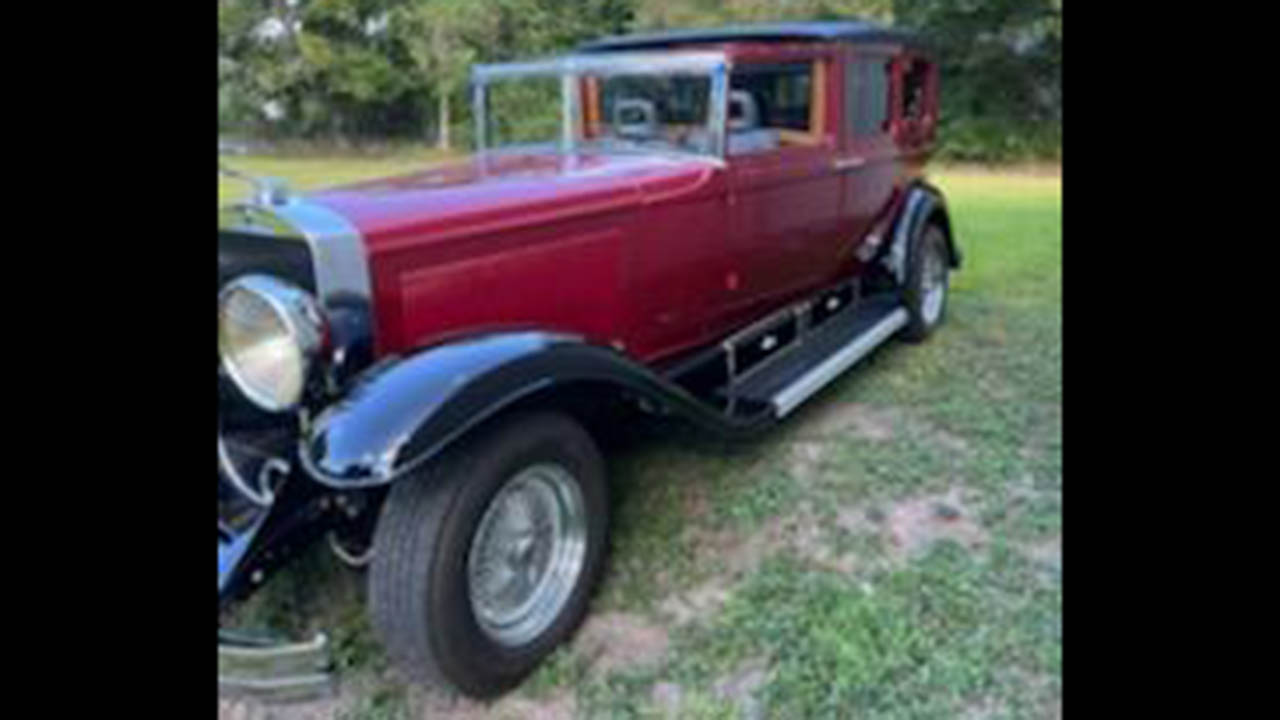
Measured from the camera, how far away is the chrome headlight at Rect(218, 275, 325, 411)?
2594 millimetres

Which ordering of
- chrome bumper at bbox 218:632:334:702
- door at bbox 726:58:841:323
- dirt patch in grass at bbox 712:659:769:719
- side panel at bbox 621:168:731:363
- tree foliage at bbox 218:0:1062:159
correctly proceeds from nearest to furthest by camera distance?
chrome bumper at bbox 218:632:334:702 < dirt patch in grass at bbox 712:659:769:719 < side panel at bbox 621:168:731:363 < door at bbox 726:58:841:323 < tree foliage at bbox 218:0:1062:159

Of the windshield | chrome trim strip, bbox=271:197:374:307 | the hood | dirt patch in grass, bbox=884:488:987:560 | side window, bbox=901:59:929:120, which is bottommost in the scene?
dirt patch in grass, bbox=884:488:987:560

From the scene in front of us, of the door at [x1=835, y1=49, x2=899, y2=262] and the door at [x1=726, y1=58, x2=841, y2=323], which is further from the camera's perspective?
the door at [x1=835, y1=49, x2=899, y2=262]

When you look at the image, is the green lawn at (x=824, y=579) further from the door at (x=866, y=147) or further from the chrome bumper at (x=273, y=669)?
the door at (x=866, y=147)

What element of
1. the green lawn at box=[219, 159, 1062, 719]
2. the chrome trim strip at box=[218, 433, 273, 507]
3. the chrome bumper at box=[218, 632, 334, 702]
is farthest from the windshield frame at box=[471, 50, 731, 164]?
the chrome bumper at box=[218, 632, 334, 702]

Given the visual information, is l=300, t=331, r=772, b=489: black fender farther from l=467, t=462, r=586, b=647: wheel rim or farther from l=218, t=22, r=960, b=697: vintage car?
l=467, t=462, r=586, b=647: wheel rim

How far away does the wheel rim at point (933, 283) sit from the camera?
20.0 ft

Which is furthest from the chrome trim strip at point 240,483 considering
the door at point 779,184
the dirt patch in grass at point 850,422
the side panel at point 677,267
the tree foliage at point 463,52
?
the tree foliage at point 463,52

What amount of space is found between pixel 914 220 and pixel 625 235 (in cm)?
277

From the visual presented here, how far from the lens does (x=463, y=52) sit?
85.0 feet

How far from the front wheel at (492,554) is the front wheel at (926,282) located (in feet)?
10.8
